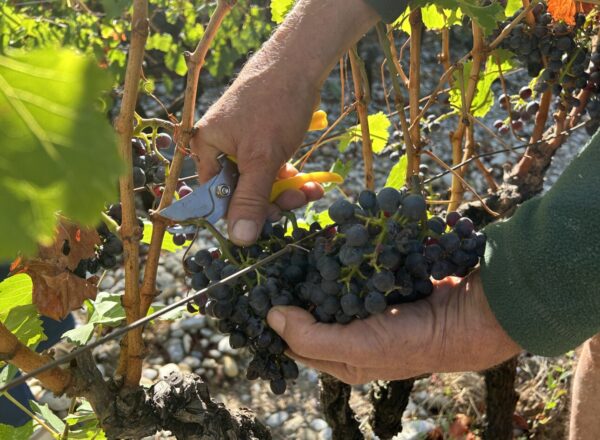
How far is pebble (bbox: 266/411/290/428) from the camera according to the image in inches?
92.8

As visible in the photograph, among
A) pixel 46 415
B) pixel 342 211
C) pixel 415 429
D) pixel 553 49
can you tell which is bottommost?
pixel 415 429

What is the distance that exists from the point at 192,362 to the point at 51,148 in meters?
2.26

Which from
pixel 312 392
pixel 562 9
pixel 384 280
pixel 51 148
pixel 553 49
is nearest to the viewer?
pixel 51 148

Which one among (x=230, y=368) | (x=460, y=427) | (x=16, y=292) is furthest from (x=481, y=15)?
(x=230, y=368)

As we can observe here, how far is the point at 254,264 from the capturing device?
0.94m

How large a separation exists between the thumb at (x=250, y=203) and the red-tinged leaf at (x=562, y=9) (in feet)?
2.35

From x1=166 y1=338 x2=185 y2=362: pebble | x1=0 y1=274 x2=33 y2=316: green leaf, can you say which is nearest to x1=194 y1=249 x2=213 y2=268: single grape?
x1=0 y1=274 x2=33 y2=316: green leaf

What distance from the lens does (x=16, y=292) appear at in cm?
116

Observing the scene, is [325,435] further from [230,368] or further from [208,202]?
[208,202]

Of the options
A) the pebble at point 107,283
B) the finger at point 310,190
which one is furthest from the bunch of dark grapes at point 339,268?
the pebble at point 107,283

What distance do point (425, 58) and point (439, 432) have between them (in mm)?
3550

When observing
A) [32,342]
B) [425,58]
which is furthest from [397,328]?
[425,58]

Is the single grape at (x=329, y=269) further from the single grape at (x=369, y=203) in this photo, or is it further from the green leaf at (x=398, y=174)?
the green leaf at (x=398, y=174)

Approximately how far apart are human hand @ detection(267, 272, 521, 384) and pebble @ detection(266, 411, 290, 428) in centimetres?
140
